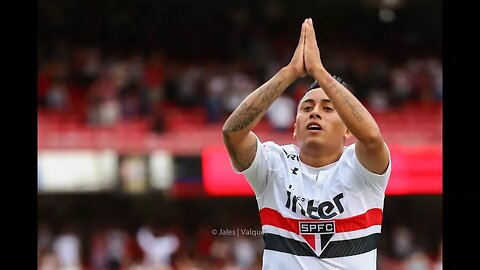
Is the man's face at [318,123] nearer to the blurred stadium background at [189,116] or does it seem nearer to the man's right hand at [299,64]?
the man's right hand at [299,64]

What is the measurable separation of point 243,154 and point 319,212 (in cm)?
55

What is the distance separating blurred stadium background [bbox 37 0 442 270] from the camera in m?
15.0

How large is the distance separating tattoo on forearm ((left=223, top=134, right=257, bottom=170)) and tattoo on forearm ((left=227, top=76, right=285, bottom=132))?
154 mm

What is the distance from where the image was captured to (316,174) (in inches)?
188

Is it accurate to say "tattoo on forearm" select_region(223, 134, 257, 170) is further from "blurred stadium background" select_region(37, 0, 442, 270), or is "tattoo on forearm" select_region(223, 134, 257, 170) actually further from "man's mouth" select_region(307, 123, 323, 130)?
"blurred stadium background" select_region(37, 0, 442, 270)

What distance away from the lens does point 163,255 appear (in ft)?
48.1

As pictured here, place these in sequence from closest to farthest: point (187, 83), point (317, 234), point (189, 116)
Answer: point (317, 234) < point (189, 116) < point (187, 83)

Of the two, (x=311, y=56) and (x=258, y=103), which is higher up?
(x=311, y=56)

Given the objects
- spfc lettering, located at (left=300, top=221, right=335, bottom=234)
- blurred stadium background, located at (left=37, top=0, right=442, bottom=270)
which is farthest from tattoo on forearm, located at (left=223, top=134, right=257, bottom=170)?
blurred stadium background, located at (left=37, top=0, right=442, bottom=270)

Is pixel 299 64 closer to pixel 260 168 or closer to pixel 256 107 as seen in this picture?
pixel 256 107

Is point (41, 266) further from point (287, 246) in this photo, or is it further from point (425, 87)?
point (287, 246)

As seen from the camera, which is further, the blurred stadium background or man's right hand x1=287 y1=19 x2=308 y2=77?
the blurred stadium background

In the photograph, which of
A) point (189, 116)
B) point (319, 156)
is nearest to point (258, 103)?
point (319, 156)
